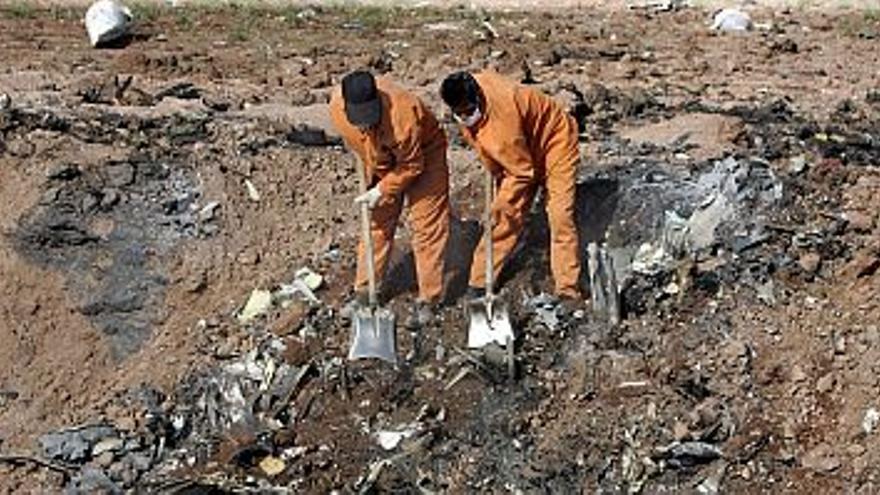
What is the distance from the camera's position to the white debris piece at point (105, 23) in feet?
49.5

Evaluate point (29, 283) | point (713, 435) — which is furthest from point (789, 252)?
point (29, 283)

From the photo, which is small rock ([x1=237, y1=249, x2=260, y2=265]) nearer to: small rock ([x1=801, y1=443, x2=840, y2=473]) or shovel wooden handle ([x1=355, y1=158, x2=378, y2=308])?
shovel wooden handle ([x1=355, y1=158, x2=378, y2=308])

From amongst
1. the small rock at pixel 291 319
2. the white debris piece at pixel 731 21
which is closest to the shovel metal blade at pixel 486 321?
the small rock at pixel 291 319

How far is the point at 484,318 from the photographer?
10086mm

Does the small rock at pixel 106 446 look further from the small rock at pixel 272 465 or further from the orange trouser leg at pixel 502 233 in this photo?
the orange trouser leg at pixel 502 233

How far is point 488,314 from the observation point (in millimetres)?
10078

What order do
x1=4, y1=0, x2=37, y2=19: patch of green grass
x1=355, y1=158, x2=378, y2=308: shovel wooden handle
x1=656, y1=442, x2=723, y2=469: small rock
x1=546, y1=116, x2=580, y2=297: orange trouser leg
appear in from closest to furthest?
x1=656, y1=442, x2=723, y2=469: small rock
x1=355, y1=158, x2=378, y2=308: shovel wooden handle
x1=546, y1=116, x2=580, y2=297: orange trouser leg
x1=4, y1=0, x2=37, y2=19: patch of green grass

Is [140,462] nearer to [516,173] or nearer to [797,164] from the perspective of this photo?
[516,173]

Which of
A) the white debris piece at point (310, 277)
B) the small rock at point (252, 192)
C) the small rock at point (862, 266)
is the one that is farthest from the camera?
the small rock at point (252, 192)

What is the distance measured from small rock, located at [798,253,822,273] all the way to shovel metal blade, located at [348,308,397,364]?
257 cm

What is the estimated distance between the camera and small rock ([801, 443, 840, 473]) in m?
9.27

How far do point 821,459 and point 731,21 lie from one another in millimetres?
7115

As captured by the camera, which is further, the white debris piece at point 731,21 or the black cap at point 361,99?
the white debris piece at point 731,21

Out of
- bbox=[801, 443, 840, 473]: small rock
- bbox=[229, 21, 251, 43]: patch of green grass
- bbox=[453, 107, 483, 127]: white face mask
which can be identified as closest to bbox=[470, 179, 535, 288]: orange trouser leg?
bbox=[453, 107, 483, 127]: white face mask
